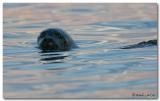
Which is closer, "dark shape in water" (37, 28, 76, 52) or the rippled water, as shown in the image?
the rippled water

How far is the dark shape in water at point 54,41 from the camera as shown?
1304 centimetres

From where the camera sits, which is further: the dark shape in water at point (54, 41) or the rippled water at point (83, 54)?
the dark shape in water at point (54, 41)

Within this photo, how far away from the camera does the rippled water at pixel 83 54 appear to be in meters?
10.6

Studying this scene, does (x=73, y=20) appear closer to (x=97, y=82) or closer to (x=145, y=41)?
(x=145, y=41)

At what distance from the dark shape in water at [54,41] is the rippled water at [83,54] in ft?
0.33

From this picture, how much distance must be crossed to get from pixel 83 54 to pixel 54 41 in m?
0.94

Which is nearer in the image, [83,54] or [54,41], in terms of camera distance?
[83,54]

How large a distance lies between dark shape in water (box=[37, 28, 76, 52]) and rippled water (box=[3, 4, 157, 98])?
0.33 ft

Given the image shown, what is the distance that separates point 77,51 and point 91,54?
1.72 ft

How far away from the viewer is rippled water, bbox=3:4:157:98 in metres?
10.6

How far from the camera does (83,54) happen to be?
12461mm

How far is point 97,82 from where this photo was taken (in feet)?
35.4

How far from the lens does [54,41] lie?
13.3 metres

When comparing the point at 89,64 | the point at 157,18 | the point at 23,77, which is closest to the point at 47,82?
the point at 23,77
